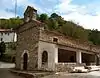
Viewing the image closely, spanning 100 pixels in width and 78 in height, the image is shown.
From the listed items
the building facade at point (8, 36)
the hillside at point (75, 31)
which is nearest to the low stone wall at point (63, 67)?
the hillside at point (75, 31)

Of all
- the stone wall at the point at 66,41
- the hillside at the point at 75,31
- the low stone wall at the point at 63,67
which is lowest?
the low stone wall at the point at 63,67

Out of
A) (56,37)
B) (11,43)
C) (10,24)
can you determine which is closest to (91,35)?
(11,43)

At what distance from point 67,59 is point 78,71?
8.41 meters

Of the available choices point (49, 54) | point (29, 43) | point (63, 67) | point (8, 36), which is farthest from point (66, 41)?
point (8, 36)

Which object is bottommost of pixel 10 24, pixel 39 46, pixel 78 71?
pixel 78 71

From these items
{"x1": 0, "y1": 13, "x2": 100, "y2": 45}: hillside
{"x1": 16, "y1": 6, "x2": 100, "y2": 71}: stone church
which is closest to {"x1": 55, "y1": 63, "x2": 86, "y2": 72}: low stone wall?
{"x1": 16, "y1": 6, "x2": 100, "y2": 71}: stone church

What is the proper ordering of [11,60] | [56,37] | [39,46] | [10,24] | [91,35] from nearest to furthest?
[39,46], [56,37], [11,60], [91,35], [10,24]

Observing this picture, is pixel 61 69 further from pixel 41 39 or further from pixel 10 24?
pixel 10 24

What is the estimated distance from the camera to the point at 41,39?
19828 millimetres

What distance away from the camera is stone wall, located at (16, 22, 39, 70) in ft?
65.8

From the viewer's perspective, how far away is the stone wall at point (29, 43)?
20.0m

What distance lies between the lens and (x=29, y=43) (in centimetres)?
2117

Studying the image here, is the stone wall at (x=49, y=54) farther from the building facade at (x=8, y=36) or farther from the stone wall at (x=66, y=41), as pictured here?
the building facade at (x=8, y=36)

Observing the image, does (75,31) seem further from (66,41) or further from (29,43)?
(29,43)
